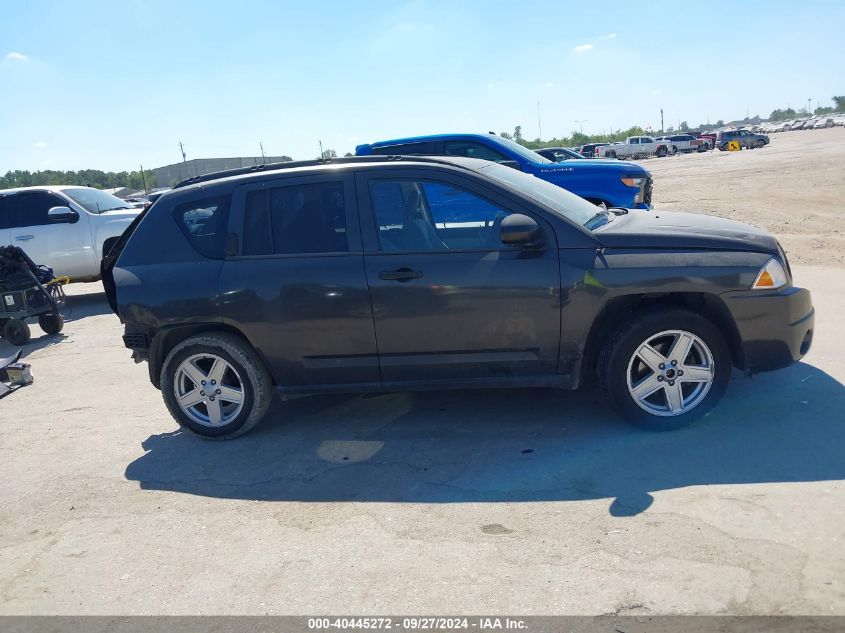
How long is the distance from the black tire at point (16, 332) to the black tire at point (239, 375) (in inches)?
199

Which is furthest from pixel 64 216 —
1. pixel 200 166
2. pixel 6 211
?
pixel 200 166

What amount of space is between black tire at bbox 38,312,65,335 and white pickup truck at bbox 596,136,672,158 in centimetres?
5136

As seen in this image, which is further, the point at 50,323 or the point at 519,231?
the point at 50,323

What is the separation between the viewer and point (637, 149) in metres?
57.0

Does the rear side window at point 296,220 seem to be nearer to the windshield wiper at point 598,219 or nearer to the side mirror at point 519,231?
the side mirror at point 519,231

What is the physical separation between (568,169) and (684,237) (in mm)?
5783

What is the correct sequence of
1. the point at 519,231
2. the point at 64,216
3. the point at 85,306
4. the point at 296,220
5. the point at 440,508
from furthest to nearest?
the point at 85,306
the point at 64,216
the point at 296,220
the point at 519,231
the point at 440,508

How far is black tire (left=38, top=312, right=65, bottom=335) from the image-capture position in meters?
9.10

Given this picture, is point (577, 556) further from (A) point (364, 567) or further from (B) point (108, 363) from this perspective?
(B) point (108, 363)

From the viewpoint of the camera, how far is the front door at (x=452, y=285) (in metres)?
4.38

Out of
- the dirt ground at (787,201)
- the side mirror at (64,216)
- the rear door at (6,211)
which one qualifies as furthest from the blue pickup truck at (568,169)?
the rear door at (6,211)

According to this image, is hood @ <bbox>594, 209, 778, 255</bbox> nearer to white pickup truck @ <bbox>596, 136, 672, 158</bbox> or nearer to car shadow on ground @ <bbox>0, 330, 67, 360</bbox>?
car shadow on ground @ <bbox>0, 330, 67, 360</bbox>

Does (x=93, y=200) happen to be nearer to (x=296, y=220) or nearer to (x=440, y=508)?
(x=296, y=220)

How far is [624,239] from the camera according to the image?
4375 mm
